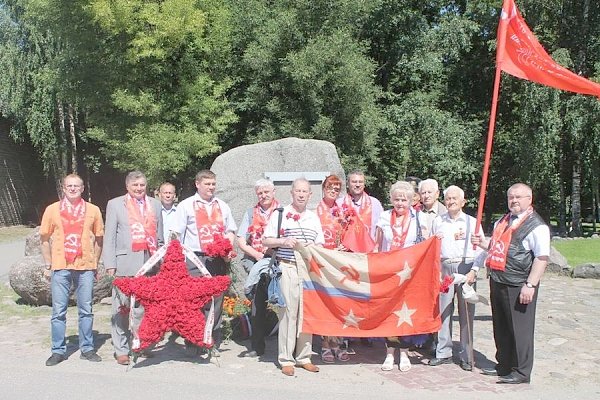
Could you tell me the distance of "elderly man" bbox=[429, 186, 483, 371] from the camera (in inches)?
238

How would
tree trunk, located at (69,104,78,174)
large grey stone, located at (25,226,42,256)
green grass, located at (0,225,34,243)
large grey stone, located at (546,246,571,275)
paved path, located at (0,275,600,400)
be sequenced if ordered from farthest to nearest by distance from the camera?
1. tree trunk, located at (69,104,78,174)
2. green grass, located at (0,225,34,243)
3. large grey stone, located at (546,246,571,275)
4. large grey stone, located at (25,226,42,256)
5. paved path, located at (0,275,600,400)

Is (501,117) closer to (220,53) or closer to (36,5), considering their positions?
(220,53)

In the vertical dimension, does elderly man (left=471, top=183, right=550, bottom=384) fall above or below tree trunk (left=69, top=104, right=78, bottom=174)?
below

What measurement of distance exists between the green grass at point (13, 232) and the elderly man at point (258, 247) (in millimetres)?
17895

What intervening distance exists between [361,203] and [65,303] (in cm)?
352

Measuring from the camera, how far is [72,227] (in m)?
6.10

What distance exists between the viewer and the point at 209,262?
6562mm

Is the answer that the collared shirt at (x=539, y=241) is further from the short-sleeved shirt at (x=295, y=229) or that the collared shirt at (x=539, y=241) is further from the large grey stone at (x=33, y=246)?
the large grey stone at (x=33, y=246)

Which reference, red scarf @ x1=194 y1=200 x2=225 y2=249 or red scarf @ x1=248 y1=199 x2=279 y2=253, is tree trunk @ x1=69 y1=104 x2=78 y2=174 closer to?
red scarf @ x1=194 y1=200 x2=225 y2=249

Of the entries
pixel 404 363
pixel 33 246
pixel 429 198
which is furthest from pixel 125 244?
pixel 33 246

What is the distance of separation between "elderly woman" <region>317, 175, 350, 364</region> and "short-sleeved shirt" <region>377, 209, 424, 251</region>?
0.52m

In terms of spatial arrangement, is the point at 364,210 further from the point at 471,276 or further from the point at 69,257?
the point at 69,257

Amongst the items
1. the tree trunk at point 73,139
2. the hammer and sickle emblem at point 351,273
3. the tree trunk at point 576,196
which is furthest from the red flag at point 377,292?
the tree trunk at point 73,139

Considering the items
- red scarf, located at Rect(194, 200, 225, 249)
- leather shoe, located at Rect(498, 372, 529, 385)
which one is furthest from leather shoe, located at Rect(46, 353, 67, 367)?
leather shoe, located at Rect(498, 372, 529, 385)
